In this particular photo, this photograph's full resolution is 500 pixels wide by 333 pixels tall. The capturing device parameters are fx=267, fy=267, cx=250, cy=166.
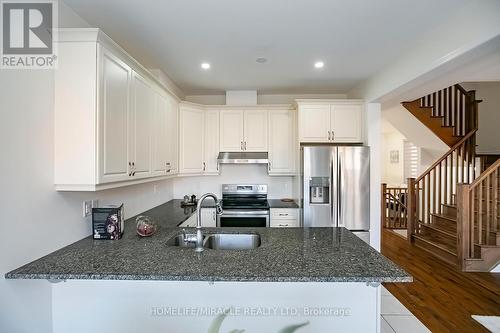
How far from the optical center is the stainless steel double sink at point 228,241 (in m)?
2.22

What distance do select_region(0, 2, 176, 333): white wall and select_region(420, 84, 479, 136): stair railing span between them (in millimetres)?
5769

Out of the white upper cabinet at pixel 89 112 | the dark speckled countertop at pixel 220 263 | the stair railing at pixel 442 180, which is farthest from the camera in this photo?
the stair railing at pixel 442 180

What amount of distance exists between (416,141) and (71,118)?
6.34 metres

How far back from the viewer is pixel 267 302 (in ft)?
5.21

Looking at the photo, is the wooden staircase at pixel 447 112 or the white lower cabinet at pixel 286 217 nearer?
the white lower cabinet at pixel 286 217

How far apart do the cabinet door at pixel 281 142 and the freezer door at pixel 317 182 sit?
56 cm

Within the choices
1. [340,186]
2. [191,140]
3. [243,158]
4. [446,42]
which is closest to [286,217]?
[340,186]

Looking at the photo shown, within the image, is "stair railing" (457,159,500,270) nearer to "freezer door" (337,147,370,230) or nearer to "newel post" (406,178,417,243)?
"newel post" (406,178,417,243)

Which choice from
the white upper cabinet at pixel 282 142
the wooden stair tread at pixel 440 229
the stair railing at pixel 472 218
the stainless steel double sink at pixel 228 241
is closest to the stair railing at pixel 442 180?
the wooden stair tread at pixel 440 229

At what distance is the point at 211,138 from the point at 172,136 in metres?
0.80

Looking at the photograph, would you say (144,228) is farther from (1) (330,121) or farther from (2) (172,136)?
(1) (330,121)

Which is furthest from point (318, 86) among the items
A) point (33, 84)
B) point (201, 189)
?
point (33, 84)

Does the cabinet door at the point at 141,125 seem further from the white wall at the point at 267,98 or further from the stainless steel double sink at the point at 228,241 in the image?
the white wall at the point at 267,98

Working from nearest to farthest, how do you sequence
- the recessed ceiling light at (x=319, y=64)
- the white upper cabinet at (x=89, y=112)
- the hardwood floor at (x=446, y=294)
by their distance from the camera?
the white upper cabinet at (x=89, y=112)
the hardwood floor at (x=446, y=294)
the recessed ceiling light at (x=319, y=64)
